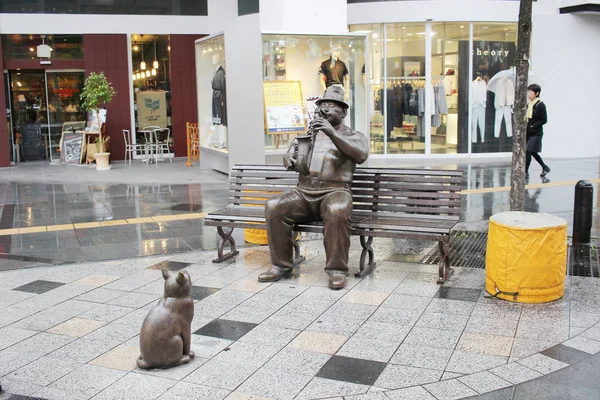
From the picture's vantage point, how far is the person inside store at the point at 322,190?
22.0 feet

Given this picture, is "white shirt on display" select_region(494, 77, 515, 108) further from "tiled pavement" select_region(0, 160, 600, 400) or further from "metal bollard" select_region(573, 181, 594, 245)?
"tiled pavement" select_region(0, 160, 600, 400)

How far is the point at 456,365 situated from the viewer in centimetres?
479

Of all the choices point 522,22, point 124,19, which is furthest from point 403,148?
point 522,22

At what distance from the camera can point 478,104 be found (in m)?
18.2

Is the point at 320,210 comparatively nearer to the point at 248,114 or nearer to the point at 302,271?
the point at 302,271

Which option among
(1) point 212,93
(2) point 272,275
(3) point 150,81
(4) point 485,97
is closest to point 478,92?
(4) point 485,97

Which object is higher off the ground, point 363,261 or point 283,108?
point 283,108

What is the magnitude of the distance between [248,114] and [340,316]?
843cm

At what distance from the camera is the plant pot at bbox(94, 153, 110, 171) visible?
1712 centimetres

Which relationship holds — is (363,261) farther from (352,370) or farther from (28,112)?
(28,112)

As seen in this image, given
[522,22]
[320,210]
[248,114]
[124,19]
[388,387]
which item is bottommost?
[388,387]

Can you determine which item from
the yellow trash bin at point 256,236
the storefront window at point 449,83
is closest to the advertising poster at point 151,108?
the storefront window at point 449,83

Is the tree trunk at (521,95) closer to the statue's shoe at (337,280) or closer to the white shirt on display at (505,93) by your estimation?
the statue's shoe at (337,280)

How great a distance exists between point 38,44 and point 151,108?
134 inches
